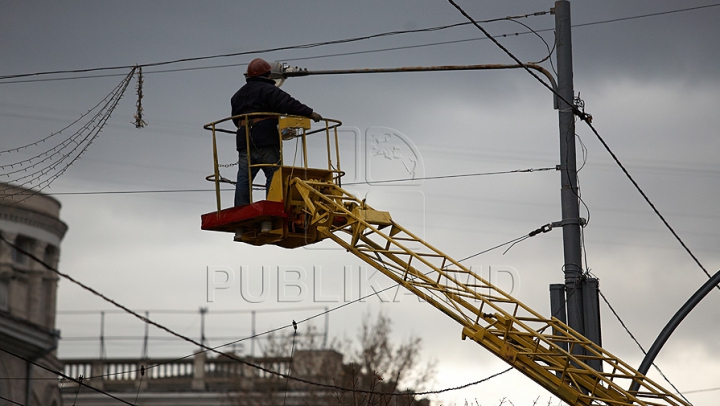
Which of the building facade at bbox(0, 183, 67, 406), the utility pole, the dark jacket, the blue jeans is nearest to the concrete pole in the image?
the utility pole

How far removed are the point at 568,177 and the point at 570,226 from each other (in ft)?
2.69

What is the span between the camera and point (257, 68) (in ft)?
60.7

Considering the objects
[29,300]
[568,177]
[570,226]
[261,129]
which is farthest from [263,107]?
[29,300]

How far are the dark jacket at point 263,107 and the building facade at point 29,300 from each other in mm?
28435

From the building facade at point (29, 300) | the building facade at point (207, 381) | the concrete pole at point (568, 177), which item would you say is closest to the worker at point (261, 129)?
the concrete pole at point (568, 177)

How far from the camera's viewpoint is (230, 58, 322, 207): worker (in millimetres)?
17844

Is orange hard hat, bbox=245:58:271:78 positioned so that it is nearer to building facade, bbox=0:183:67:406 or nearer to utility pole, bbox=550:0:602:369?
utility pole, bbox=550:0:602:369

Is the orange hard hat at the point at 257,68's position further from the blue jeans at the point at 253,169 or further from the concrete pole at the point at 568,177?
the concrete pole at the point at 568,177

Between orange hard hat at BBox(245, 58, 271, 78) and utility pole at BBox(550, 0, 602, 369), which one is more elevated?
orange hard hat at BBox(245, 58, 271, 78)

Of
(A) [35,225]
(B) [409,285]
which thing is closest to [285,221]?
(B) [409,285]

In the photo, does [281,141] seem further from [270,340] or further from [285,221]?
[270,340]

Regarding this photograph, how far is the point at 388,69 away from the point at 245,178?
3096 millimetres

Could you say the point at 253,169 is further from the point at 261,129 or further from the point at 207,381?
the point at 207,381

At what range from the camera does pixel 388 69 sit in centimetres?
1900
